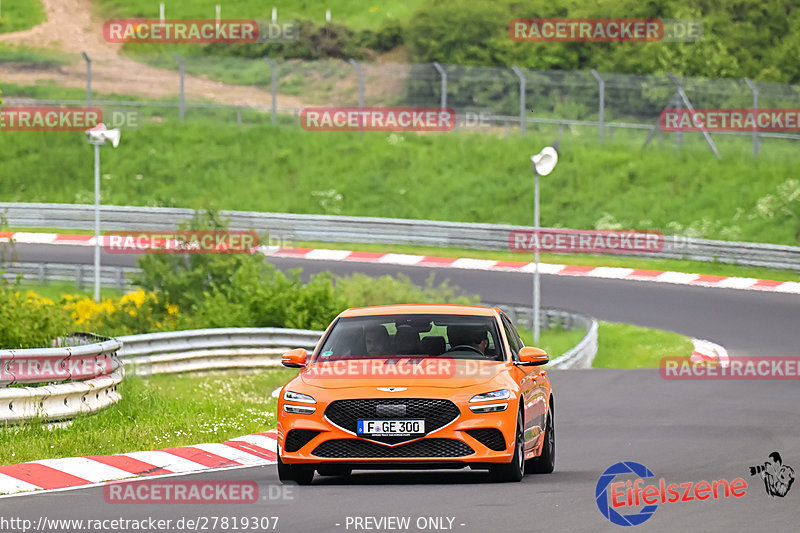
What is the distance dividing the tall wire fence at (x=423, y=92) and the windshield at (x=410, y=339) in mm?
32183

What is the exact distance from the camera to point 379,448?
11898mm

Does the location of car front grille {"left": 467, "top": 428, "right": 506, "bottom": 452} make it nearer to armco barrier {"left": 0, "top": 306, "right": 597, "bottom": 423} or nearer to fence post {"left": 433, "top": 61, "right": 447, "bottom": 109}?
armco barrier {"left": 0, "top": 306, "right": 597, "bottom": 423}

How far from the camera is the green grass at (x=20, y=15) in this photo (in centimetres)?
Answer: 7425

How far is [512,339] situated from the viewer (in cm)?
1352

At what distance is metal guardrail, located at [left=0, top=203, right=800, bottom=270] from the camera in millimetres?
40906

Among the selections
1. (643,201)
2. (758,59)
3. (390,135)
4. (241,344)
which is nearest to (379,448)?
(241,344)

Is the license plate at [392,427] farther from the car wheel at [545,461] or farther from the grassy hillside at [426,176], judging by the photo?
the grassy hillside at [426,176]

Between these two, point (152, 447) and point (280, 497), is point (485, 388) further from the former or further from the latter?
point (152, 447)

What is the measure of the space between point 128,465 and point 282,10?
62.9 metres

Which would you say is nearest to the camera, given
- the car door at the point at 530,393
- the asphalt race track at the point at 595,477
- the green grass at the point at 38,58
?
the asphalt race track at the point at 595,477

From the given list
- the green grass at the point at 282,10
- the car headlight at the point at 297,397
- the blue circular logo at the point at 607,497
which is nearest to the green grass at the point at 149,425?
the car headlight at the point at 297,397

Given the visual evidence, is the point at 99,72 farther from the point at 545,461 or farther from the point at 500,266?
the point at 545,461

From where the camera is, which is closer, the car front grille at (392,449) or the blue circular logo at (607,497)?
the blue circular logo at (607,497)

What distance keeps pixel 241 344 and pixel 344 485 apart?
13.1 metres
